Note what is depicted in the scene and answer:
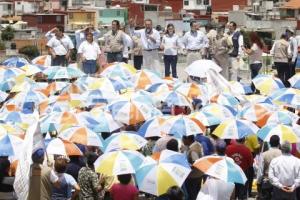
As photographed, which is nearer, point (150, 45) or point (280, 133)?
point (280, 133)

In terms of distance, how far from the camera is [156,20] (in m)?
86.9

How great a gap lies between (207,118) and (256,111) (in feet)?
3.30

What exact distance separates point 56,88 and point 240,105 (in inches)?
162

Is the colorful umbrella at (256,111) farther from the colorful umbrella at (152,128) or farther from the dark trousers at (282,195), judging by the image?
the dark trousers at (282,195)

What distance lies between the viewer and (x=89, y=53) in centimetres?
2050

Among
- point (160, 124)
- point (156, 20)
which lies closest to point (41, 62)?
point (160, 124)

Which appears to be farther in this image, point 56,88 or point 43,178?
point 56,88

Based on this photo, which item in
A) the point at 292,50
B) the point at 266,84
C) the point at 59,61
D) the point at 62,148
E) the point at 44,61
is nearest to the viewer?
the point at 62,148

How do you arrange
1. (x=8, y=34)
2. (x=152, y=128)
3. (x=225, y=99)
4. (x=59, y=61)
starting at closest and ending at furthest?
(x=152, y=128) < (x=225, y=99) < (x=59, y=61) < (x=8, y=34)

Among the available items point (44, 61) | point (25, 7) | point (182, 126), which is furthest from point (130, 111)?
point (25, 7)

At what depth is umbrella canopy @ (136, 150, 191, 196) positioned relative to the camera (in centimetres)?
1051

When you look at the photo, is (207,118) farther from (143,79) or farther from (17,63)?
(17,63)

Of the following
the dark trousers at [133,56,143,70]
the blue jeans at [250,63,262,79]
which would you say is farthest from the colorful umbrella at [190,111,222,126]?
the dark trousers at [133,56,143,70]

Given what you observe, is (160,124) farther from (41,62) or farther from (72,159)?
(41,62)
